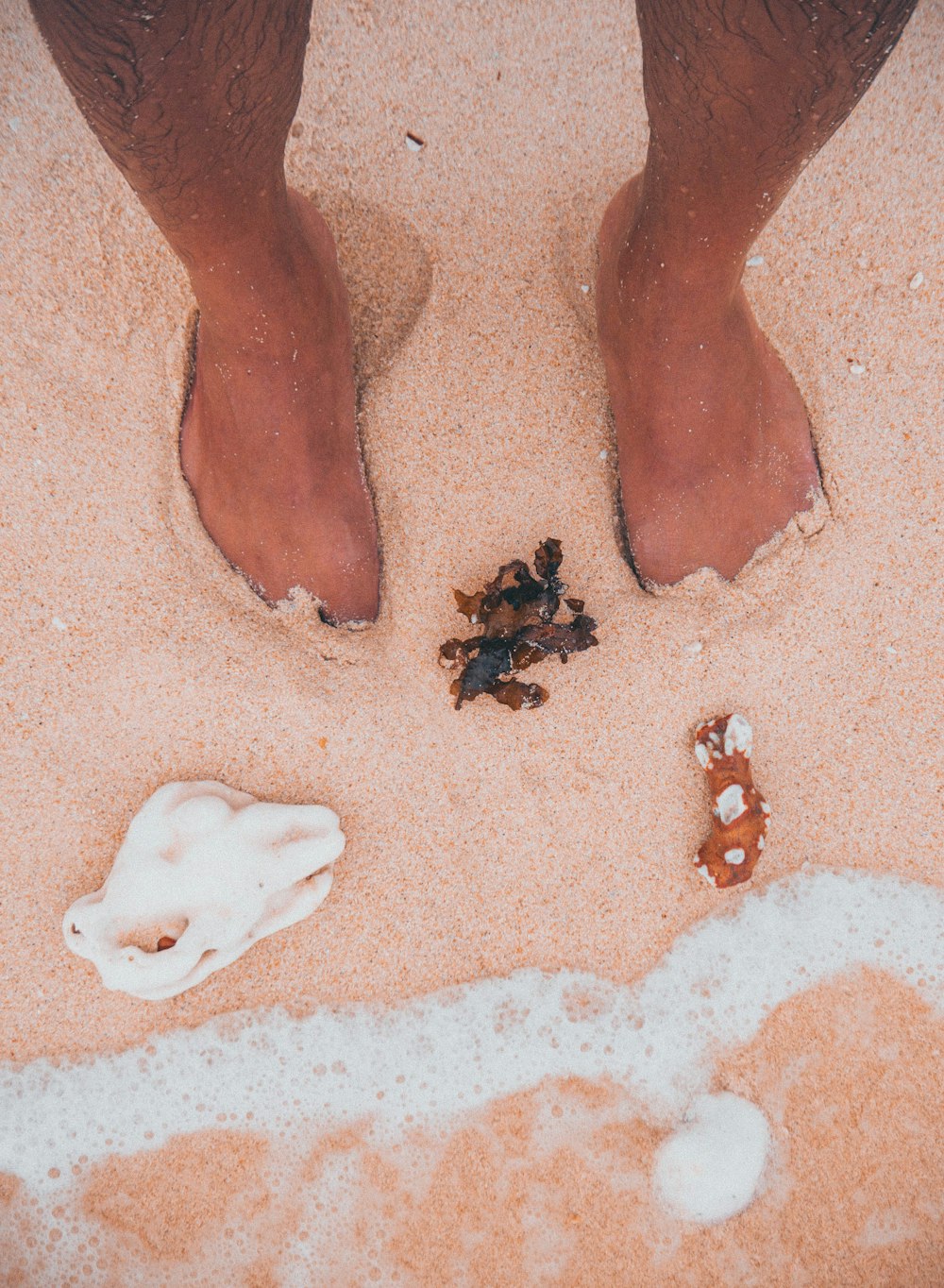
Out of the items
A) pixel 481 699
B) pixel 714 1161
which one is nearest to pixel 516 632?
pixel 481 699

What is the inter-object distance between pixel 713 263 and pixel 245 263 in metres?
0.74

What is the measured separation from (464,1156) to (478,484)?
146 centimetres

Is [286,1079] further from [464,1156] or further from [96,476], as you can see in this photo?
[96,476]

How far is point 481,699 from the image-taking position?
5.88 ft

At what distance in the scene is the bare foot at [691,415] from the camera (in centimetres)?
150

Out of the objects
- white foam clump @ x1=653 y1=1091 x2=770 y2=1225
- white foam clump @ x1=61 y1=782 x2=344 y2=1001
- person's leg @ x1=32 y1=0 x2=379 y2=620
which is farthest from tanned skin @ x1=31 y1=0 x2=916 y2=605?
white foam clump @ x1=653 y1=1091 x2=770 y2=1225

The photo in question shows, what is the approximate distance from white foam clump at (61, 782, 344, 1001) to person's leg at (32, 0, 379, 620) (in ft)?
1.51

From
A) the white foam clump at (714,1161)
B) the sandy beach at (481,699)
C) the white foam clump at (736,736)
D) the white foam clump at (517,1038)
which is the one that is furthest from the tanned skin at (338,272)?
the white foam clump at (714,1161)

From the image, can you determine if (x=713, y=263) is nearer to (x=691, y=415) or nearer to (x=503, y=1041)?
(x=691, y=415)

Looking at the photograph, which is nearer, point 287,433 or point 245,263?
point 245,263

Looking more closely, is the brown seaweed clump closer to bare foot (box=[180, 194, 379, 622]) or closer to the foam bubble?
bare foot (box=[180, 194, 379, 622])

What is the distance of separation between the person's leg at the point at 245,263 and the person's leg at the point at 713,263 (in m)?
0.51

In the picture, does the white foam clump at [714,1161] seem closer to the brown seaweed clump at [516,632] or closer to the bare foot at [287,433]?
the brown seaweed clump at [516,632]

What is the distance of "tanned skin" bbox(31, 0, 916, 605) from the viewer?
0.96 metres
